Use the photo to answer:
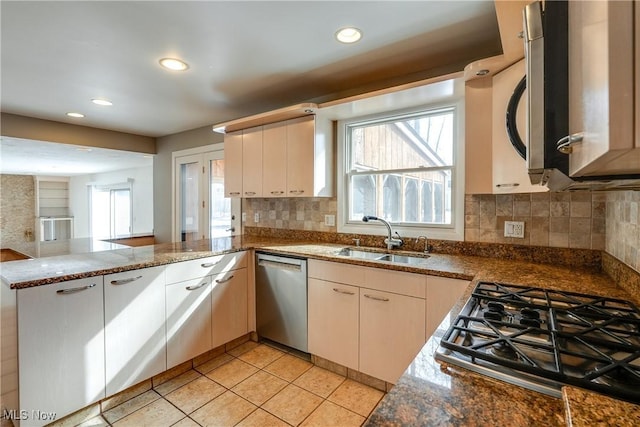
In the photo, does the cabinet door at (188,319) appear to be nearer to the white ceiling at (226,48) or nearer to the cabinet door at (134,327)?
the cabinet door at (134,327)

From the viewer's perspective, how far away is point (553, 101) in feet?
2.13

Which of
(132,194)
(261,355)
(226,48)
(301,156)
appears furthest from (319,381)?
(132,194)

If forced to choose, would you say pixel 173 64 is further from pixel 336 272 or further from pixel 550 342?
pixel 550 342

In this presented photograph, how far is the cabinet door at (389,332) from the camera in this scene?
5.98 feet

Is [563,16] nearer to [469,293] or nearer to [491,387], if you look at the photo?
[491,387]

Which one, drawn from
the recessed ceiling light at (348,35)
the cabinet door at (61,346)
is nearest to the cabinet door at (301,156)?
the recessed ceiling light at (348,35)

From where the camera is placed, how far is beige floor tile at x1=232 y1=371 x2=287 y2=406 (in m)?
1.95

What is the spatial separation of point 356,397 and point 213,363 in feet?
3.86

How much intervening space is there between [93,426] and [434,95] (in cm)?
301

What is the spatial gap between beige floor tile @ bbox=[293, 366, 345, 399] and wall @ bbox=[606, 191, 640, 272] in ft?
5.88

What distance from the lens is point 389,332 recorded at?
6.30 feet

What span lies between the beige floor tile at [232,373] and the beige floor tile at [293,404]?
35 centimetres

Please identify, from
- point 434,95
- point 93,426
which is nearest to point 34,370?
point 93,426
